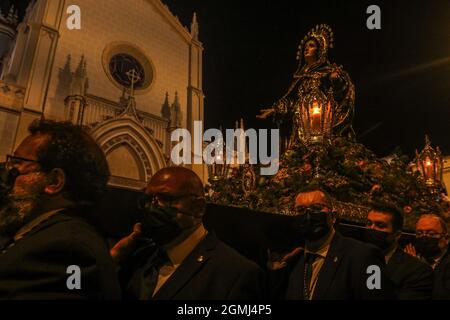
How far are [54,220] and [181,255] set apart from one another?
2.39 feet

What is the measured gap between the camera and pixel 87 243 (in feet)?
4.71

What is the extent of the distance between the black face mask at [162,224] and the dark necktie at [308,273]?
3.44 feet

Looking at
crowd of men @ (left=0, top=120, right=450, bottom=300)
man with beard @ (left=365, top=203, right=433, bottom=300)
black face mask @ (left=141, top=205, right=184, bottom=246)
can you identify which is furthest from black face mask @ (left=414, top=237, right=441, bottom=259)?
black face mask @ (left=141, top=205, right=184, bottom=246)

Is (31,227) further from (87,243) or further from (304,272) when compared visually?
(304,272)

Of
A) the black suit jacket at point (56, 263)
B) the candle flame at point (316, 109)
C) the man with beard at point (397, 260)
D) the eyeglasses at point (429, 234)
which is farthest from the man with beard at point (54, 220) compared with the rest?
the candle flame at point (316, 109)

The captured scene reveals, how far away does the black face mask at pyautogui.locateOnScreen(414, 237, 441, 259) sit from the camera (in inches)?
132

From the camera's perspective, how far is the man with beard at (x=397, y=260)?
9.23ft


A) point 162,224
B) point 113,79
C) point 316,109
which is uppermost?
point 113,79

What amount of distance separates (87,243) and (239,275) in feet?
2.48

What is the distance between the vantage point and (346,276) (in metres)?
2.39

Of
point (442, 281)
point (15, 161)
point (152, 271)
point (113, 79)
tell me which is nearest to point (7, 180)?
point (15, 161)

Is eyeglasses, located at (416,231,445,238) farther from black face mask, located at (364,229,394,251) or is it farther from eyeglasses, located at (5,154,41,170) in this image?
eyeglasses, located at (5,154,41,170)

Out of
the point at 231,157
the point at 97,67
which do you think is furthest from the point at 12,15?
the point at 231,157

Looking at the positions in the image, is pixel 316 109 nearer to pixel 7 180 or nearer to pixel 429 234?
pixel 429 234
